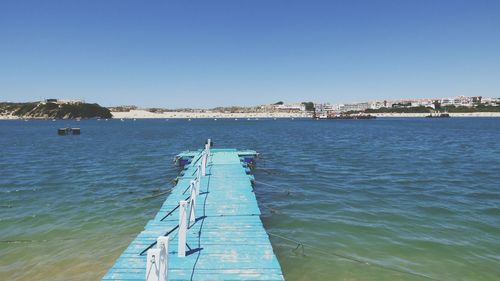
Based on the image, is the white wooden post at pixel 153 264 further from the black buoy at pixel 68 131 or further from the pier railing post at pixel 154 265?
the black buoy at pixel 68 131

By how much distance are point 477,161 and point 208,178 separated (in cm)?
2637

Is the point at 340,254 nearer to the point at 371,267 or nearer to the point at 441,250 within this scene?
the point at 371,267

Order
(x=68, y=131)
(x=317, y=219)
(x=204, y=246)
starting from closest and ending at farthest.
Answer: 1. (x=204, y=246)
2. (x=317, y=219)
3. (x=68, y=131)

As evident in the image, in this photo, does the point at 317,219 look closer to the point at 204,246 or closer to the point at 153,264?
the point at 204,246

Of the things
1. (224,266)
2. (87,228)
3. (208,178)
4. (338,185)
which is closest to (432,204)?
(338,185)

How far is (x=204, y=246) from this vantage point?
938 cm

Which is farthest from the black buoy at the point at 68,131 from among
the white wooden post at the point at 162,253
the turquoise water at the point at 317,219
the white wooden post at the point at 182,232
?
the white wooden post at the point at 162,253

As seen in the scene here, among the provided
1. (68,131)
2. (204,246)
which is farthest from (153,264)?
(68,131)

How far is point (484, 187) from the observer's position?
20.6m

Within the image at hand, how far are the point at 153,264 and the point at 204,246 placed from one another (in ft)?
13.1

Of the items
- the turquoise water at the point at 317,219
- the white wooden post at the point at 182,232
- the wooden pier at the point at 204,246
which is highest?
the white wooden post at the point at 182,232

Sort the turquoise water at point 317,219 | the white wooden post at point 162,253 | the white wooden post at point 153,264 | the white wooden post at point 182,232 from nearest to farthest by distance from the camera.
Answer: the white wooden post at point 153,264, the white wooden post at point 162,253, the white wooden post at point 182,232, the turquoise water at point 317,219

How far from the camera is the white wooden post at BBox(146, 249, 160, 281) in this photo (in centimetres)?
551

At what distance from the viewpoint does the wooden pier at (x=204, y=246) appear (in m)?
7.64
